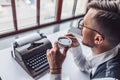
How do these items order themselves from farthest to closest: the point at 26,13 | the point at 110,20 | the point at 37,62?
the point at 26,13 < the point at 37,62 < the point at 110,20

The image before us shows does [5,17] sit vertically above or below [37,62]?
above

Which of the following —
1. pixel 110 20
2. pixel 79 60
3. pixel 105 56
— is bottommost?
pixel 79 60

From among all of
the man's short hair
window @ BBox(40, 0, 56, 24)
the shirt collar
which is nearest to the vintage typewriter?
the shirt collar

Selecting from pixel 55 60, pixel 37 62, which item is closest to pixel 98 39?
pixel 55 60

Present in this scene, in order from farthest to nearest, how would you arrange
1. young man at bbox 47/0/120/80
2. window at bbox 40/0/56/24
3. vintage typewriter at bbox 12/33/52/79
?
window at bbox 40/0/56/24, vintage typewriter at bbox 12/33/52/79, young man at bbox 47/0/120/80

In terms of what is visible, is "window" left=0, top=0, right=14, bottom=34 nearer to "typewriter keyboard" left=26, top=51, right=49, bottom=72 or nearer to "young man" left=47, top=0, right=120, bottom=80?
"typewriter keyboard" left=26, top=51, right=49, bottom=72

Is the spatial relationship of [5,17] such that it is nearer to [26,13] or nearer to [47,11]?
[26,13]

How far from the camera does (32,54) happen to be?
0.93m

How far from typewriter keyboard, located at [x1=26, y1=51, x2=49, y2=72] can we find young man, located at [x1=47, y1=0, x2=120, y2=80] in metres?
0.14

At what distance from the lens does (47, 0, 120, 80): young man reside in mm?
710

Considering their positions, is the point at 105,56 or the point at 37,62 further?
the point at 37,62

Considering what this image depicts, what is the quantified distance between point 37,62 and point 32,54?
6 centimetres

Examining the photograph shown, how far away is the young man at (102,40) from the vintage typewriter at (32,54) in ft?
0.45

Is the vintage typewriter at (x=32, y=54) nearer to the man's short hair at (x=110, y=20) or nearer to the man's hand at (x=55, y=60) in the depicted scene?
the man's hand at (x=55, y=60)
